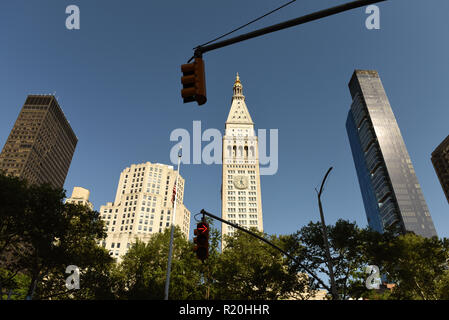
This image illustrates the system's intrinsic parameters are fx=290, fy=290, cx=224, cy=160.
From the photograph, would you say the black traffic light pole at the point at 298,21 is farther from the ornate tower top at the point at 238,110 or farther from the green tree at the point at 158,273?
the ornate tower top at the point at 238,110

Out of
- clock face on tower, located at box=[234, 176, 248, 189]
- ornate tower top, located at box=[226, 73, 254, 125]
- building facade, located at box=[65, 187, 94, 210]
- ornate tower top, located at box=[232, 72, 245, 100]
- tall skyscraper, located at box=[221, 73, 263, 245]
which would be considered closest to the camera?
tall skyscraper, located at box=[221, 73, 263, 245]

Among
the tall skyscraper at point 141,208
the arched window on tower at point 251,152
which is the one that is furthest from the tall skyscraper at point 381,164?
the tall skyscraper at point 141,208

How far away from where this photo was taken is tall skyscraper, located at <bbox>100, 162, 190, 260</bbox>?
12006 cm

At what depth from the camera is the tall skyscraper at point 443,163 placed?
11197cm

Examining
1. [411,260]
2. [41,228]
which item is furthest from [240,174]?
[41,228]

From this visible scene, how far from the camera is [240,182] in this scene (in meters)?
115

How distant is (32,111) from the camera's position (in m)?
172

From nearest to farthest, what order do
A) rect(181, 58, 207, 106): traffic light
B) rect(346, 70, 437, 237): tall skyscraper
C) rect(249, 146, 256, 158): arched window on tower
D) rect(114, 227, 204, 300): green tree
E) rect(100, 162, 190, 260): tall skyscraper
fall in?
rect(181, 58, 207, 106): traffic light
rect(114, 227, 204, 300): green tree
rect(100, 162, 190, 260): tall skyscraper
rect(249, 146, 256, 158): arched window on tower
rect(346, 70, 437, 237): tall skyscraper

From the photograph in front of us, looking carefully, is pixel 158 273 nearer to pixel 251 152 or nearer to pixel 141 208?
pixel 251 152

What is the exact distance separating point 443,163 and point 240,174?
80.0 meters

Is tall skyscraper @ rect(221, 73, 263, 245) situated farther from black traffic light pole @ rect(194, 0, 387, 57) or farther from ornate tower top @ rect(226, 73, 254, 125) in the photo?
black traffic light pole @ rect(194, 0, 387, 57)

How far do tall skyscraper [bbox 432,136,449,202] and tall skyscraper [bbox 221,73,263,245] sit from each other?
7246cm

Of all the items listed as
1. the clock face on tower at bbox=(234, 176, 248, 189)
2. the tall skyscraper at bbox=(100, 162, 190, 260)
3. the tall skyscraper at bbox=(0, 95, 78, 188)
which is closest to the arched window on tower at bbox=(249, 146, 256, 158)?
the clock face on tower at bbox=(234, 176, 248, 189)

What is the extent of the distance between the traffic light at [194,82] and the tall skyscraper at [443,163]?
134391 millimetres
